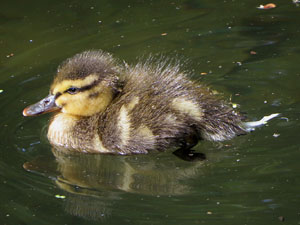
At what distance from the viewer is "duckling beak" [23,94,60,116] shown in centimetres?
417

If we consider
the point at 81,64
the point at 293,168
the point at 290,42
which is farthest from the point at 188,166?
the point at 290,42

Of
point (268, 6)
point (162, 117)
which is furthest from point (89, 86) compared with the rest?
point (268, 6)

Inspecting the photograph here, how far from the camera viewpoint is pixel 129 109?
3.95m

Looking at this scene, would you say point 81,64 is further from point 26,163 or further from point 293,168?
point 293,168

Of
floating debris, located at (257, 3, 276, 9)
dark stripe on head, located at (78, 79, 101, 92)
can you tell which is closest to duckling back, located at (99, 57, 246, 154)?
dark stripe on head, located at (78, 79, 101, 92)

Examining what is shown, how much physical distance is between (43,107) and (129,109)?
1.73ft

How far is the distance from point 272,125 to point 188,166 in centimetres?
58

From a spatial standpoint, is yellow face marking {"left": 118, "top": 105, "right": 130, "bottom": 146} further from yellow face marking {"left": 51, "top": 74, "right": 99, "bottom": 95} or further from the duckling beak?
the duckling beak

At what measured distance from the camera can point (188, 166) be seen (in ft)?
12.5

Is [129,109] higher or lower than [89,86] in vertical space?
lower

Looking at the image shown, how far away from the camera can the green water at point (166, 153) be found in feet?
11.2

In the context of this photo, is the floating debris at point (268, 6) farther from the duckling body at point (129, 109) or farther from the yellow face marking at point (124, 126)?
the yellow face marking at point (124, 126)

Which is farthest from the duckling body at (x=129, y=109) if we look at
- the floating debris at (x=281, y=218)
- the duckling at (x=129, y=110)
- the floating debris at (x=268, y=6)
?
the floating debris at (x=268, y=6)

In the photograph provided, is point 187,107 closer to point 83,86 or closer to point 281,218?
point 83,86
